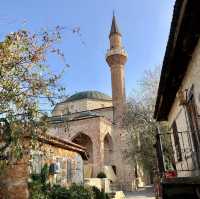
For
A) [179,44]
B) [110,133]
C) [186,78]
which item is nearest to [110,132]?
[110,133]

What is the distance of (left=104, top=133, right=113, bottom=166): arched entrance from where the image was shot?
40759 millimetres

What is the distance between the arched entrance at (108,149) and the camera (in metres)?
40.8

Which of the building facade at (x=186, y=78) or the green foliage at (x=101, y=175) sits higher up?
the green foliage at (x=101, y=175)

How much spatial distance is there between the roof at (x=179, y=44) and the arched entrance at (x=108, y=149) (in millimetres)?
33090

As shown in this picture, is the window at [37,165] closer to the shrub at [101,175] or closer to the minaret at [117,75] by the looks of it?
the shrub at [101,175]

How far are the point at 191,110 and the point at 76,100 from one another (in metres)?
46.7

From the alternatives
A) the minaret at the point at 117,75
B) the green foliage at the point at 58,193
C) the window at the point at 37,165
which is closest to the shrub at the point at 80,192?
the green foliage at the point at 58,193

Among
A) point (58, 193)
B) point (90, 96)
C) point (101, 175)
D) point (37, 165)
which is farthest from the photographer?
point (90, 96)

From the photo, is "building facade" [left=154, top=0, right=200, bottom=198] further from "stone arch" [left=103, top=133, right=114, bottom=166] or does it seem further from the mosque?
"stone arch" [left=103, top=133, right=114, bottom=166]

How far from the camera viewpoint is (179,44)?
18.6 feet

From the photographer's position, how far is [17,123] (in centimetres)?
866

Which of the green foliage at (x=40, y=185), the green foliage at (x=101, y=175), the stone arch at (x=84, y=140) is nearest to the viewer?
the green foliage at (x=40, y=185)

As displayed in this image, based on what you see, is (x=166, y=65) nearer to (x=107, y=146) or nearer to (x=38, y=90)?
(x=38, y=90)

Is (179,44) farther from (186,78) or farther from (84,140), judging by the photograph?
(84,140)
